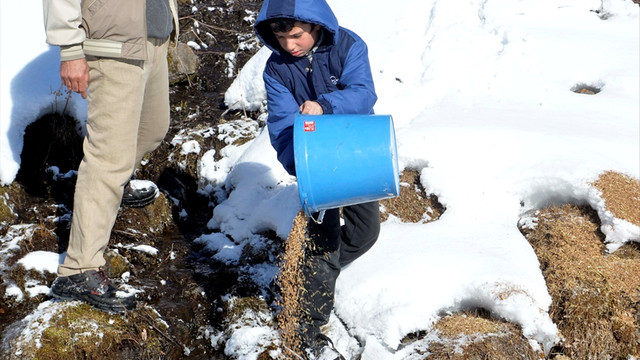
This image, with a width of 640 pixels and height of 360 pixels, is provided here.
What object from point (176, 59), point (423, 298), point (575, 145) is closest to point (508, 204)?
point (575, 145)

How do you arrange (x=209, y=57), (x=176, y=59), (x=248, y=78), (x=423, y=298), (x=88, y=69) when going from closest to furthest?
(x=88, y=69)
(x=423, y=298)
(x=248, y=78)
(x=176, y=59)
(x=209, y=57)

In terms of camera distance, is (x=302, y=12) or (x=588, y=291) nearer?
(x=302, y=12)

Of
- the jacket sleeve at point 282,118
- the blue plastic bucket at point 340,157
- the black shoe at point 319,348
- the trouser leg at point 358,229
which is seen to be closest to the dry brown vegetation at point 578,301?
the black shoe at point 319,348

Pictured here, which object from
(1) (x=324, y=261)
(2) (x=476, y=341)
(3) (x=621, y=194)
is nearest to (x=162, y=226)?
(1) (x=324, y=261)

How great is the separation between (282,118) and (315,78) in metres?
0.24

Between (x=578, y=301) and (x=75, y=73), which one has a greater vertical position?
(x=75, y=73)

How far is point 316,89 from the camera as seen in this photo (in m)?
2.71

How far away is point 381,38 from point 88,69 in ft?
10.1

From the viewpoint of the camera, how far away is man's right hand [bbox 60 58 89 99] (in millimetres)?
2641

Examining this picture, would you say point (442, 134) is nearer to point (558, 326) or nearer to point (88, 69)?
point (558, 326)

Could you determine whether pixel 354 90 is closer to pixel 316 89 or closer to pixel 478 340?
pixel 316 89

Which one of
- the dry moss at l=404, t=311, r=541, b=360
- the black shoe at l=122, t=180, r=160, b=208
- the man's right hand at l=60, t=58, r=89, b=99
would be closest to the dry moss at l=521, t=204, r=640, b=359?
the dry moss at l=404, t=311, r=541, b=360

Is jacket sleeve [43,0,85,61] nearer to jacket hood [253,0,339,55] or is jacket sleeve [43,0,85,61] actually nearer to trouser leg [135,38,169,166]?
trouser leg [135,38,169,166]

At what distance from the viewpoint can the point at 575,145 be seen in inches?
150
